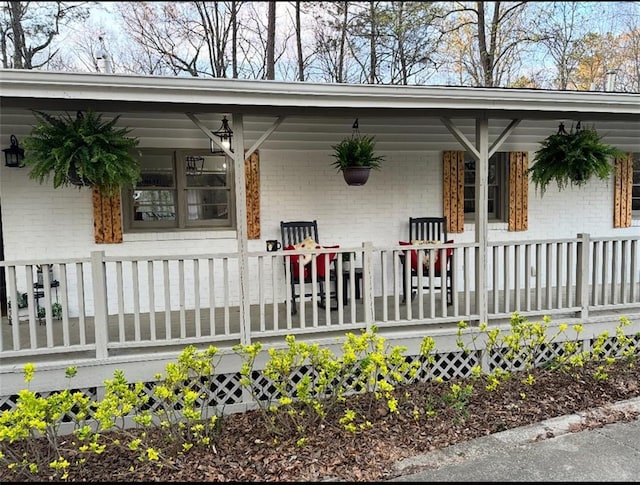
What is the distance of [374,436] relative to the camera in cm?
333

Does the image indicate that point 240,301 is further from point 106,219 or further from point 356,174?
point 106,219

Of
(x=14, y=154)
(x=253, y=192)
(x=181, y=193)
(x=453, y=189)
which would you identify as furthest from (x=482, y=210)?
(x=14, y=154)

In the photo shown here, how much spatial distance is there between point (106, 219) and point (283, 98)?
260 cm

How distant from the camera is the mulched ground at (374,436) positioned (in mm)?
2951

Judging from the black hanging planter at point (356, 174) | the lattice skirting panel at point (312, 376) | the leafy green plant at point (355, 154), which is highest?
the leafy green plant at point (355, 154)

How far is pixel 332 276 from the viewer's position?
554 cm

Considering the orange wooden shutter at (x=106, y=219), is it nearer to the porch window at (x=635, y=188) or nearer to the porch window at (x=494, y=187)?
the porch window at (x=494, y=187)

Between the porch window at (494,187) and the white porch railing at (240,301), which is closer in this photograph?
the white porch railing at (240,301)

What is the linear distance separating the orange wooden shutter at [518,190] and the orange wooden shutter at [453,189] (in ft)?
2.24

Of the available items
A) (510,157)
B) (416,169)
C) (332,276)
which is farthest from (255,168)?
(510,157)

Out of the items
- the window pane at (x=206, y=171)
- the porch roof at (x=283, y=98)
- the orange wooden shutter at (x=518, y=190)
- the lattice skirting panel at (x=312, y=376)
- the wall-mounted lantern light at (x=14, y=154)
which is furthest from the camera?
the orange wooden shutter at (x=518, y=190)

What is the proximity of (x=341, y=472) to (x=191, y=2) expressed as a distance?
1382 cm

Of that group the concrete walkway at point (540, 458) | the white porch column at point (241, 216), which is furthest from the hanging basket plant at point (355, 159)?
the concrete walkway at point (540, 458)

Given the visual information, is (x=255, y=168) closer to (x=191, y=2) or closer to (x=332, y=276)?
(x=332, y=276)
